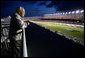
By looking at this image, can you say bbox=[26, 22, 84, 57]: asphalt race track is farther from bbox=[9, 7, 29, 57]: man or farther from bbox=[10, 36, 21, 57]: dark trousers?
bbox=[9, 7, 29, 57]: man

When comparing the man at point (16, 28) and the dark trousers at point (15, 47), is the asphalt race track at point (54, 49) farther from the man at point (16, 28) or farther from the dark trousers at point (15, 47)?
the man at point (16, 28)

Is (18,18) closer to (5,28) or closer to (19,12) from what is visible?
(19,12)

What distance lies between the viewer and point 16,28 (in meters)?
2.97

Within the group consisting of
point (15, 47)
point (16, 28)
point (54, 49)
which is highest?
point (16, 28)

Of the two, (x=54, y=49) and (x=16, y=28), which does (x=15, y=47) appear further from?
(x=54, y=49)

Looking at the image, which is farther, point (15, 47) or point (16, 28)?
point (15, 47)

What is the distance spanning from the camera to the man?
9.29 feet

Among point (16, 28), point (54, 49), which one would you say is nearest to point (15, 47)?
point (16, 28)

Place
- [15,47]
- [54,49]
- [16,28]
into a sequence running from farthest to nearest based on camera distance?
[54,49] → [15,47] → [16,28]

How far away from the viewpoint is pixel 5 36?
20.4 ft

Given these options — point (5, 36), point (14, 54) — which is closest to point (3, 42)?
point (5, 36)

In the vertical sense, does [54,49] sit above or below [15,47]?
below

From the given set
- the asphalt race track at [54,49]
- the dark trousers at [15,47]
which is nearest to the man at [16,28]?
the dark trousers at [15,47]

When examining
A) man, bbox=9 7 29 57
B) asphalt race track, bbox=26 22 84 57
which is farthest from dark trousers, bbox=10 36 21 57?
asphalt race track, bbox=26 22 84 57
